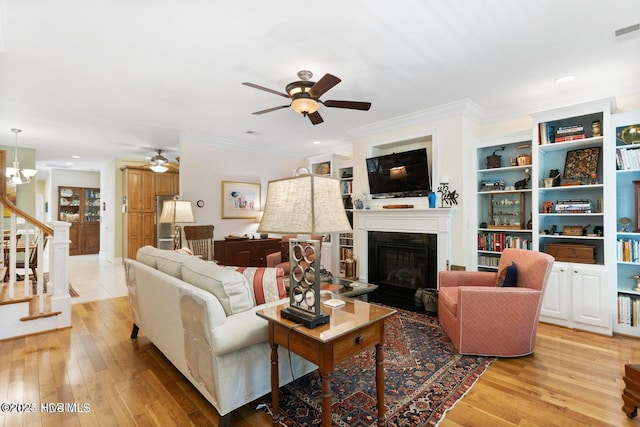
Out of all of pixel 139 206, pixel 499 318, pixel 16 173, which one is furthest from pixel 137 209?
pixel 499 318

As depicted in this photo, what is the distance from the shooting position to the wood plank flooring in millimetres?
1910

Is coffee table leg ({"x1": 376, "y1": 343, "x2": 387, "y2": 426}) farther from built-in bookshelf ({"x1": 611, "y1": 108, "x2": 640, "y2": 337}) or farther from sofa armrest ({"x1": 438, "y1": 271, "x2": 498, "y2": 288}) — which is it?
built-in bookshelf ({"x1": 611, "y1": 108, "x2": 640, "y2": 337})

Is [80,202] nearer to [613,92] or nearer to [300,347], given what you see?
[300,347]

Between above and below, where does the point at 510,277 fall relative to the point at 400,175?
below

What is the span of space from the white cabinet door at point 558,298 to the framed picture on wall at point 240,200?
485 centimetres

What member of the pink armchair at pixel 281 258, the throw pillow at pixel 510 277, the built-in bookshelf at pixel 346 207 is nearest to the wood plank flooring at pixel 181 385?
the throw pillow at pixel 510 277

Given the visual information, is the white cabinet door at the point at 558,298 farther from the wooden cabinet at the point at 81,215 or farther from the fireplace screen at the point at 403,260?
the wooden cabinet at the point at 81,215

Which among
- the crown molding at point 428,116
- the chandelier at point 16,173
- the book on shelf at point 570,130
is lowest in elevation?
the chandelier at point 16,173

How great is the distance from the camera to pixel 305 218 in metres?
1.53

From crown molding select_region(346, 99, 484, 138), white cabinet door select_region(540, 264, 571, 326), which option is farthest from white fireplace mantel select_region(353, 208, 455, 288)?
crown molding select_region(346, 99, 484, 138)

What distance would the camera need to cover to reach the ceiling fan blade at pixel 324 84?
2513 millimetres

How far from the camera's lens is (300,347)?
1.62 meters

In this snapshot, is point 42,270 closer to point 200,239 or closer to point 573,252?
point 200,239

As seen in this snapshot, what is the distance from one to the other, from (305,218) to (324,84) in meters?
1.59
